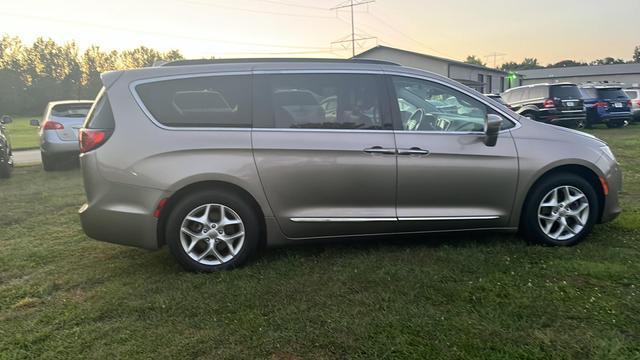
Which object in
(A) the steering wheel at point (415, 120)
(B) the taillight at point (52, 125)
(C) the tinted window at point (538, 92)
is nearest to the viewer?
(A) the steering wheel at point (415, 120)

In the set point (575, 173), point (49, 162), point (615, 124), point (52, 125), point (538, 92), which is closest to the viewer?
point (575, 173)

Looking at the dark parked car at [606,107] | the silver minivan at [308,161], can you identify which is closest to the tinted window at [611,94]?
the dark parked car at [606,107]

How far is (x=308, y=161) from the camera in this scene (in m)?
3.96

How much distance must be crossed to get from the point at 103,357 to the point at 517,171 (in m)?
3.48

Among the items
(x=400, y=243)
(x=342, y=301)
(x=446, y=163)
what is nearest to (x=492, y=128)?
(x=446, y=163)

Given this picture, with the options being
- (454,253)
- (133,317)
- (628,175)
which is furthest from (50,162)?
(628,175)

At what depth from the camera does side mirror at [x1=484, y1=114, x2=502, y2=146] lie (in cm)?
409

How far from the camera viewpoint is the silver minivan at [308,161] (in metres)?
3.85

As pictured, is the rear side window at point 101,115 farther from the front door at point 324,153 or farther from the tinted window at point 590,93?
the tinted window at point 590,93

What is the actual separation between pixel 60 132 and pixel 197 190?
796 centimetres

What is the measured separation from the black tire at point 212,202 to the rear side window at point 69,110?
8142 millimetres

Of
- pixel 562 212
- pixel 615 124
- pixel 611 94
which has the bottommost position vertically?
pixel 562 212

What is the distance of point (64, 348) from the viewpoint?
2902mm

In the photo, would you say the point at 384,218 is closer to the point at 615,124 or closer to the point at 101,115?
the point at 101,115
